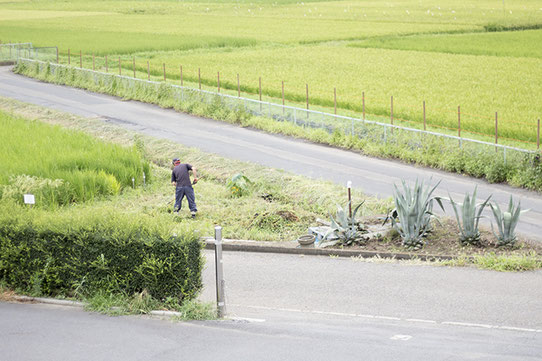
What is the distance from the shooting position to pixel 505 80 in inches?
1734

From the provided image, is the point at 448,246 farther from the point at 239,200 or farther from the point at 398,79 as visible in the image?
the point at 398,79

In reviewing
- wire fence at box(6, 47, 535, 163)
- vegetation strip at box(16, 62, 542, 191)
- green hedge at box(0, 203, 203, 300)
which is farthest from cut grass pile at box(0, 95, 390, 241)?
wire fence at box(6, 47, 535, 163)

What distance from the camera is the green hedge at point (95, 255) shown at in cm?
1248

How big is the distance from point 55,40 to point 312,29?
1077 inches

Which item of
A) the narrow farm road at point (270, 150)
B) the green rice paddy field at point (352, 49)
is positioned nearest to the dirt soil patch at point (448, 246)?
the narrow farm road at point (270, 150)

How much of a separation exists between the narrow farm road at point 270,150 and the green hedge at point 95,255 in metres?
8.58

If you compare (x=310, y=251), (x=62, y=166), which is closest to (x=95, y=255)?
(x=310, y=251)

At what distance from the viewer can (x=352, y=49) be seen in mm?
64438

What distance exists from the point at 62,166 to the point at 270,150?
27.5 ft

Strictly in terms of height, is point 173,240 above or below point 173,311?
above

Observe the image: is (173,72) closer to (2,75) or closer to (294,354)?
(2,75)

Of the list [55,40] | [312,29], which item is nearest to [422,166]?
[55,40]

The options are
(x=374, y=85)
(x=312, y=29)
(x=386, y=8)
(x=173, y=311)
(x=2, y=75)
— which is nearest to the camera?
(x=173, y=311)

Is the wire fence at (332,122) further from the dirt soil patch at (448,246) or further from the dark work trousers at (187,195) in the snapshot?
the dark work trousers at (187,195)
